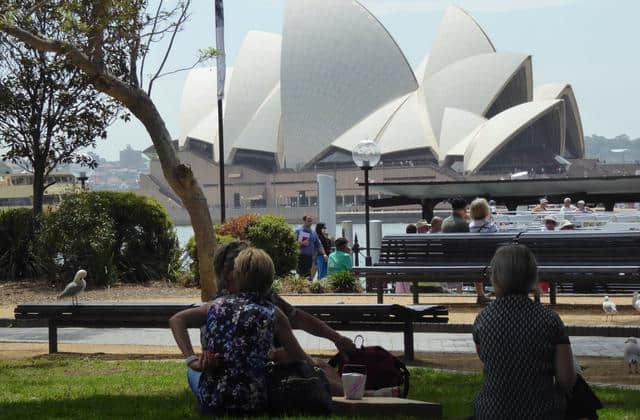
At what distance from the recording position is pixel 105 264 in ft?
52.6

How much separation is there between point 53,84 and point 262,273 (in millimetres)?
15674

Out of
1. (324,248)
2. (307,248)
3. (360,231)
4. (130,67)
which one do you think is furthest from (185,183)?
(360,231)

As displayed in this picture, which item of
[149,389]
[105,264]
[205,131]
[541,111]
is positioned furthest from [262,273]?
[205,131]

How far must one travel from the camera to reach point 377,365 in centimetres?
526

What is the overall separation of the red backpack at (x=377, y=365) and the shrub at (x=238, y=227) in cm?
1141

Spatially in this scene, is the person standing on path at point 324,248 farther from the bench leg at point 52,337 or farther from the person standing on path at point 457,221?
the bench leg at point 52,337

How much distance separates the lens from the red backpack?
5.23m

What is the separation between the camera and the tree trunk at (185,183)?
419 inches

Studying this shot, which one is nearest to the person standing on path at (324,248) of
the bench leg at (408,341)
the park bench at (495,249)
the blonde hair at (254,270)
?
the park bench at (495,249)

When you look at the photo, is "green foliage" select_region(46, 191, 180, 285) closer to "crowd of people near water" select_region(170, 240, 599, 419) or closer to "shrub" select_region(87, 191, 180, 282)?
"shrub" select_region(87, 191, 180, 282)

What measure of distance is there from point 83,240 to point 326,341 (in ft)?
22.0

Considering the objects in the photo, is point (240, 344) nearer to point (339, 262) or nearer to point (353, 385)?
point (353, 385)

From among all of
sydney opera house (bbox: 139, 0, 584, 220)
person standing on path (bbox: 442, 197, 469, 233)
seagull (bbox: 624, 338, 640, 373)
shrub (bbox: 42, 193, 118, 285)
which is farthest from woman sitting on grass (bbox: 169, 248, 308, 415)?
sydney opera house (bbox: 139, 0, 584, 220)

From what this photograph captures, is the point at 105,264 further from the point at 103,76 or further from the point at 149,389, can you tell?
the point at 149,389
